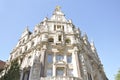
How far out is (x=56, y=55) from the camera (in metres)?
31.5

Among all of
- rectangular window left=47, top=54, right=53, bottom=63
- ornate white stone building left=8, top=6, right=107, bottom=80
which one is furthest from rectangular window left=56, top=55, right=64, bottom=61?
rectangular window left=47, top=54, right=53, bottom=63

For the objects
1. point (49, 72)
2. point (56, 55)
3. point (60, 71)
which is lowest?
point (49, 72)

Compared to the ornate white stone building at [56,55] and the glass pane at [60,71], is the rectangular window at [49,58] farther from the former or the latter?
the glass pane at [60,71]

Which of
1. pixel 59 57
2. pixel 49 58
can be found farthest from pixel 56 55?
pixel 49 58

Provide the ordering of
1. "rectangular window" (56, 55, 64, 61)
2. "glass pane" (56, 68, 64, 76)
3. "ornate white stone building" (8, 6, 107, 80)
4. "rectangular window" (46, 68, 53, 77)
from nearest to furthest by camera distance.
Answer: "rectangular window" (46, 68, 53, 77)
"ornate white stone building" (8, 6, 107, 80)
"glass pane" (56, 68, 64, 76)
"rectangular window" (56, 55, 64, 61)

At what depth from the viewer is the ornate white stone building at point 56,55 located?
2845cm

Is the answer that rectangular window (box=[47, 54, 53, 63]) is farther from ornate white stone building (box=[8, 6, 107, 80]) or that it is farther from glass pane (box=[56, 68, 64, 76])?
glass pane (box=[56, 68, 64, 76])

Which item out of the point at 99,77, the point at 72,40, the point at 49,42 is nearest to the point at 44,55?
the point at 49,42

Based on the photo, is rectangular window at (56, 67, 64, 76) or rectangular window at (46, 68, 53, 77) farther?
rectangular window at (56, 67, 64, 76)

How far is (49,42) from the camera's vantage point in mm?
32969

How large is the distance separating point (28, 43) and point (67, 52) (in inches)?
360

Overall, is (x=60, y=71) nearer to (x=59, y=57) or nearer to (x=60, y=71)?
(x=60, y=71)

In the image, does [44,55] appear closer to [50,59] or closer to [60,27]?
[50,59]

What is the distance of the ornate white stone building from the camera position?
28453mm
